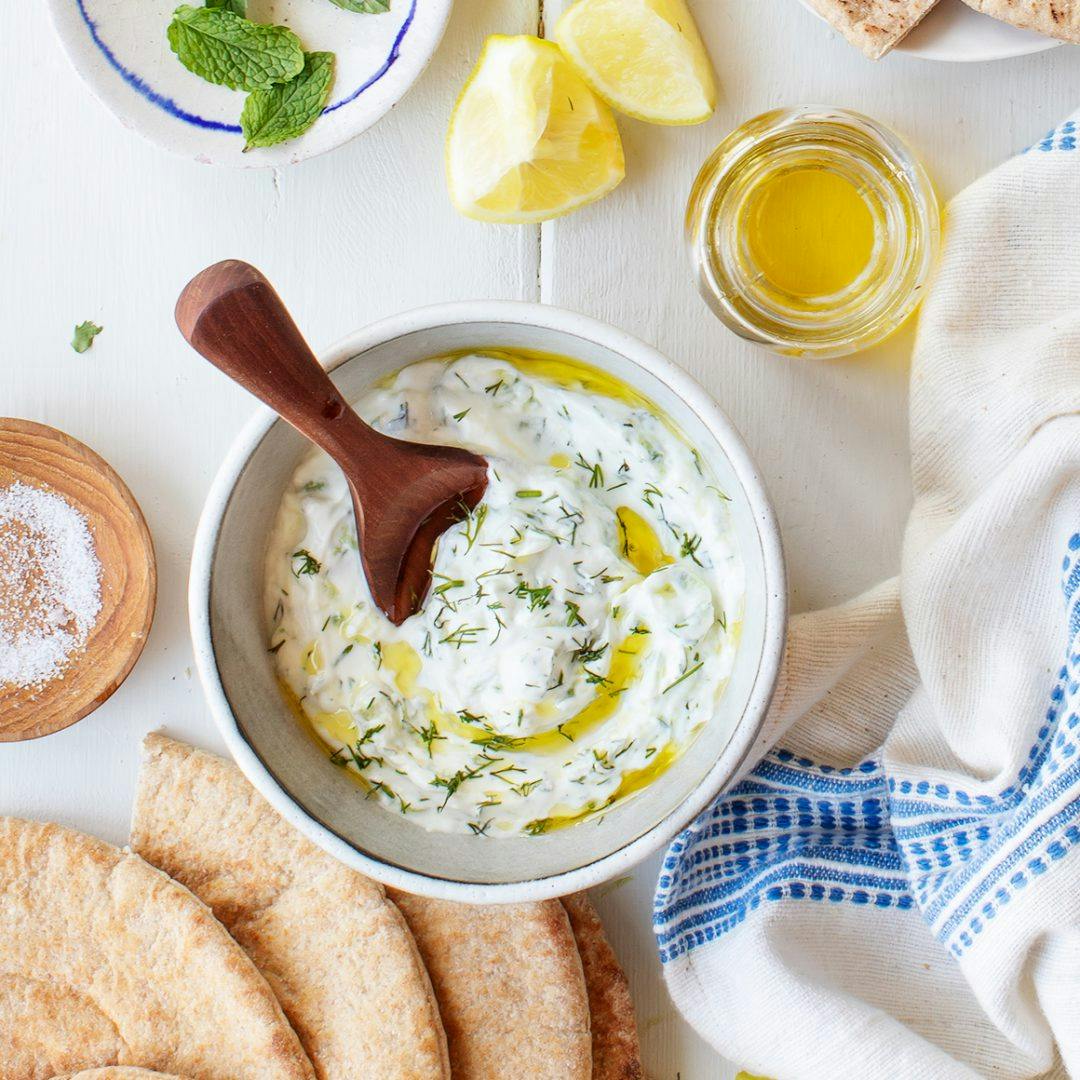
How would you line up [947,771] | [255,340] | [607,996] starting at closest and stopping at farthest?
1. [255,340]
2. [947,771]
3. [607,996]

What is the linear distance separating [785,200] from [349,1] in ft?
1.65

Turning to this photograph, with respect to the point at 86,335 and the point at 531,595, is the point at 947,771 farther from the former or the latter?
the point at 86,335

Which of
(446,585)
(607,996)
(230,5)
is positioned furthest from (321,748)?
(230,5)

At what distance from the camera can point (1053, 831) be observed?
1.19 metres

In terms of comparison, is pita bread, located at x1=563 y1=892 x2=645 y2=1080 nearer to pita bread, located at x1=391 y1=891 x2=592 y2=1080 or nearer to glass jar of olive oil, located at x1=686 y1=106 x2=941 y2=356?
pita bread, located at x1=391 y1=891 x2=592 y2=1080

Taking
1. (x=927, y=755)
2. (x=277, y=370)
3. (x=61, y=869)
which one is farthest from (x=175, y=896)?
(x=927, y=755)

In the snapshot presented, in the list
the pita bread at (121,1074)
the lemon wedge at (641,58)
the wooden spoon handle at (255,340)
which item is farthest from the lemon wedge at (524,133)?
the pita bread at (121,1074)

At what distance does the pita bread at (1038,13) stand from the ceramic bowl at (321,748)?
508 millimetres

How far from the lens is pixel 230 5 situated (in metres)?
1.36

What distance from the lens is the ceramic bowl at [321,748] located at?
107cm

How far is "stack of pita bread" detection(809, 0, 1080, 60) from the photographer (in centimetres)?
122

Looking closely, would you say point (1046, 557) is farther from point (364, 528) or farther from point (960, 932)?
point (364, 528)

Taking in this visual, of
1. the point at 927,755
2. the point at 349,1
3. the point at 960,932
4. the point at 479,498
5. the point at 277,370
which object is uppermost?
the point at 349,1

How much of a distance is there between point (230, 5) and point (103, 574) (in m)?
0.63
